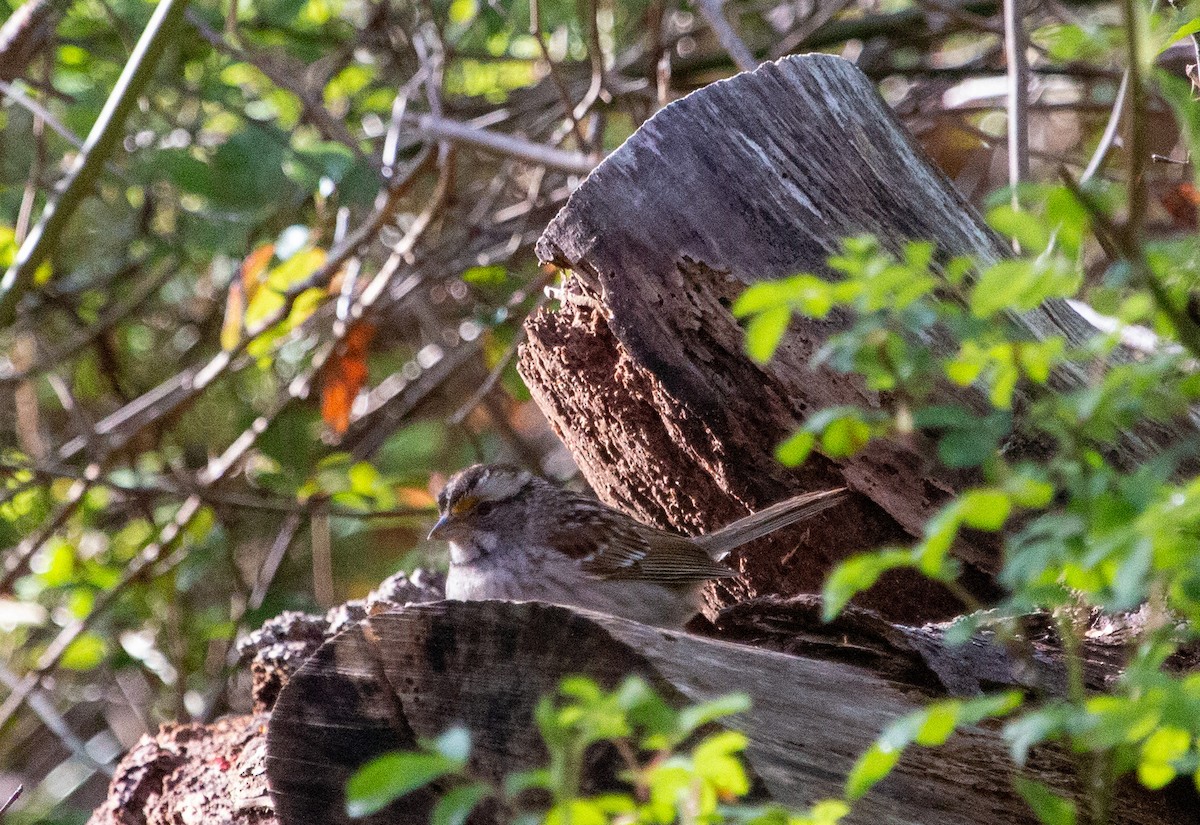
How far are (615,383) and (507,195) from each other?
3.30 metres

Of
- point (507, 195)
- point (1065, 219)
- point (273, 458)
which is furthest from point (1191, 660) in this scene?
point (507, 195)

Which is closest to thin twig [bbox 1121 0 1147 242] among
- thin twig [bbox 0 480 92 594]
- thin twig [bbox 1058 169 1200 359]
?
thin twig [bbox 1058 169 1200 359]

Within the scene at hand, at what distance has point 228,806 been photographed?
8.34ft

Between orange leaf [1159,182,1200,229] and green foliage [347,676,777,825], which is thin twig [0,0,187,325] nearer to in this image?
green foliage [347,676,777,825]

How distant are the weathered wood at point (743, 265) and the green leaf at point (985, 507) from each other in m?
1.21

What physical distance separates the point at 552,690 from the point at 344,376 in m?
3.12

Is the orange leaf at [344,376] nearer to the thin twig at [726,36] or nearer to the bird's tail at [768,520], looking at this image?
the thin twig at [726,36]

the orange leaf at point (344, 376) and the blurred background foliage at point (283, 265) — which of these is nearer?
the blurred background foliage at point (283, 265)

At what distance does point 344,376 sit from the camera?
4832mm

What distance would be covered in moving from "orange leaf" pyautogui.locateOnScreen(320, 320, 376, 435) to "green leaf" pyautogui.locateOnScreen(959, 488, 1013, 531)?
3769mm

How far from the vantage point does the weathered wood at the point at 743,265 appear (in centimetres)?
253

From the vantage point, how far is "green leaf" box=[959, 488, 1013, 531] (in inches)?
47.3

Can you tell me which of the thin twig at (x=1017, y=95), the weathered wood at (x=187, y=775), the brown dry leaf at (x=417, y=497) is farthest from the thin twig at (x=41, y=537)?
the thin twig at (x=1017, y=95)

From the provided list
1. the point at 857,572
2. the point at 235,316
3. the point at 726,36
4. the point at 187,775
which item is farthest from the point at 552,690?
the point at 235,316
